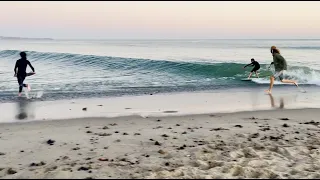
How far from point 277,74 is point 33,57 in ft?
92.2

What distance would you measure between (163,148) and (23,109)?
555 cm

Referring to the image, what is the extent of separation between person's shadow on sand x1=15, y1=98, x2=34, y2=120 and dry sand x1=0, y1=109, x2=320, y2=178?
0.98 m

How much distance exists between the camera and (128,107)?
9.84 metres

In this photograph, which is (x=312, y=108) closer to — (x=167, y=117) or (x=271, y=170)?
(x=167, y=117)

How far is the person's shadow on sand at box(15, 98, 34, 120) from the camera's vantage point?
336 inches

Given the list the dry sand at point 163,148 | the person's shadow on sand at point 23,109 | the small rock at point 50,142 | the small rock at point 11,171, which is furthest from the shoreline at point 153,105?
the small rock at point 11,171

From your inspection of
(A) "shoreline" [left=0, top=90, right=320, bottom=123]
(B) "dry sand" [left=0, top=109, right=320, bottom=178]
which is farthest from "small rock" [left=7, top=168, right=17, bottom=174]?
(A) "shoreline" [left=0, top=90, right=320, bottom=123]

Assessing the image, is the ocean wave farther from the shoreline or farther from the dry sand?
the dry sand

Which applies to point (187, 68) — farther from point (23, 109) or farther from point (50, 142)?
point (50, 142)

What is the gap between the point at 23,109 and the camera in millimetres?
9562

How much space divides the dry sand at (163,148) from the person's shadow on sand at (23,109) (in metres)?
0.98

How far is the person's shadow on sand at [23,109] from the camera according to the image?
28.0 feet

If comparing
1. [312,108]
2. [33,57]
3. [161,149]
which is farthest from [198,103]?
[33,57]

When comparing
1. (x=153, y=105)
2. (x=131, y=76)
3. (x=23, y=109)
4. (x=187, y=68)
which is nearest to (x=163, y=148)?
(x=153, y=105)
